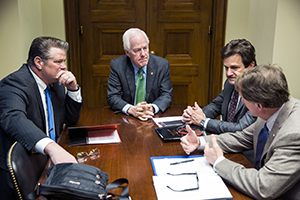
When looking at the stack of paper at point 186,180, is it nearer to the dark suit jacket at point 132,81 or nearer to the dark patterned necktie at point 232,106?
the dark patterned necktie at point 232,106

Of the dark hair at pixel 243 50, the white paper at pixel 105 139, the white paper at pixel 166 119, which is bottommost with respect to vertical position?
the white paper at pixel 166 119

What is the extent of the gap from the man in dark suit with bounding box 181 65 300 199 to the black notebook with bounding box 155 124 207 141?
358 millimetres

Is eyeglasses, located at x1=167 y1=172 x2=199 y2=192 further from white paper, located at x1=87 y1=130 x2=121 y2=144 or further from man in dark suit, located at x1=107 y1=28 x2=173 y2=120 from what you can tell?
man in dark suit, located at x1=107 y1=28 x2=173 y2=120

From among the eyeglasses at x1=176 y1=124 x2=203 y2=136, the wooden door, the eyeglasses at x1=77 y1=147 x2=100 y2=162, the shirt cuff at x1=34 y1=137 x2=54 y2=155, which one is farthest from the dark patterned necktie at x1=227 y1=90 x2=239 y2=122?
the wooden door

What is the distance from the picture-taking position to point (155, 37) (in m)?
3.92

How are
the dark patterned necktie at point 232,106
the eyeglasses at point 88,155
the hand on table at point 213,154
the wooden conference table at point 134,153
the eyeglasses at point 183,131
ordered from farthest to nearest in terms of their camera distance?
the dark patterned necktie at point 232,106 < the eyeglasses at point 183,131 < the eyeglasses at point 88,155 < the hand on table at point 213,154 < the wooden conference table at point 134,153

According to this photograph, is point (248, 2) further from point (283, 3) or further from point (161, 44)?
point (161, 44)

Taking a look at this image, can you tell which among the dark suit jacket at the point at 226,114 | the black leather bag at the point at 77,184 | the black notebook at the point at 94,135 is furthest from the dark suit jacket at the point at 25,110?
the dark suit jacket at the point at 226,114

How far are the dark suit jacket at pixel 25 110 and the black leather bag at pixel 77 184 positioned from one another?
417 millimetres

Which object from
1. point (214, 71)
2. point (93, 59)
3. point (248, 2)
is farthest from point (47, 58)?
point (248, 2)

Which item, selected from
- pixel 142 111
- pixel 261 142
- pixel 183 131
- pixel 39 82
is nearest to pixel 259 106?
pixel 261 142

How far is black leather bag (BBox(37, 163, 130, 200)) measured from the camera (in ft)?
3.57

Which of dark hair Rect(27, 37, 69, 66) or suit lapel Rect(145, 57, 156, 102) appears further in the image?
suit lapel Rect(145, 57, 156, 102)

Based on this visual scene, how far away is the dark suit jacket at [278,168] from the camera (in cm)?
119
